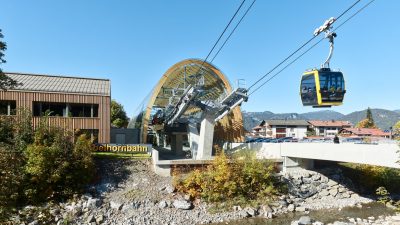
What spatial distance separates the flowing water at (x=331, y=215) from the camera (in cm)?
2191

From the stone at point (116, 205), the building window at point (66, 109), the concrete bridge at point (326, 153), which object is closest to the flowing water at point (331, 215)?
the concrete bridge at point (326, 153)

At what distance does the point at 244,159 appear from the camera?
87.5 ft

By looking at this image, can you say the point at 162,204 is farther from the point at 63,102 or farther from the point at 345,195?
the point at 345,195

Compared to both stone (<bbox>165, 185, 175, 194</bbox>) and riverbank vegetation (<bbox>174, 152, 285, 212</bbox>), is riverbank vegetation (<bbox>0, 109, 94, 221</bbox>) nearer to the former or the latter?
stone (<bbox>165, 185, 175, 194</bbox>)

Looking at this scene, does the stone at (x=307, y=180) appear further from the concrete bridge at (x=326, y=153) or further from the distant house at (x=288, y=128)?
the distant house at (x=288, y=128)

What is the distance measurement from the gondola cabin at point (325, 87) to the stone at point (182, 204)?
12.7 m

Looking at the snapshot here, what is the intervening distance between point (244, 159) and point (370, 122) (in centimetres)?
8186

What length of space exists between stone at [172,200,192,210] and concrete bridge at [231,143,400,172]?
1114 cm

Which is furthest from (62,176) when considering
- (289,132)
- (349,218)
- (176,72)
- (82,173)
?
(289,132)

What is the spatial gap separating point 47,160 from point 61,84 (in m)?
12.1

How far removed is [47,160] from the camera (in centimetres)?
2266

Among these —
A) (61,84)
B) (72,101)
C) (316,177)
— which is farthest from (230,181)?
(61,84)

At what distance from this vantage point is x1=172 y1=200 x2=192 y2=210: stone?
2283cm

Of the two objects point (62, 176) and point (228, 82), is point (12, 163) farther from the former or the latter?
point (228, 82)
